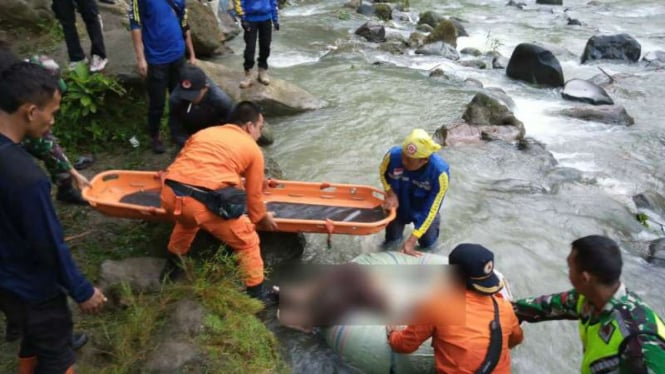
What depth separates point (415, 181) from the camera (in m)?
4.66

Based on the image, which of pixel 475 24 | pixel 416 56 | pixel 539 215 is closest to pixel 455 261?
pixel 539 215

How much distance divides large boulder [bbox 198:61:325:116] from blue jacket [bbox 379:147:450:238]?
4042 millimetres

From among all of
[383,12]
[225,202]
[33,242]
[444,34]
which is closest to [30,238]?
[33,242]

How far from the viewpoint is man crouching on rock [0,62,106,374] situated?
2.19 metres

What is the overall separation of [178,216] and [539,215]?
193 inches

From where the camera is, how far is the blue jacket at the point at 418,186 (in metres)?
4.50

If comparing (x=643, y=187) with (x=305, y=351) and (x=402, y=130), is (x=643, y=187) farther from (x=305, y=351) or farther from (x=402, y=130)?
(x=305, y=351)

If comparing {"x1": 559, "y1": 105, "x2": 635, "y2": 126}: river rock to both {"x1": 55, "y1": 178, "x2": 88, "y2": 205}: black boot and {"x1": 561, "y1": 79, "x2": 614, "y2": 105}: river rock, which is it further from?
{"x1": 55, "y1": 178, "x2": 88, "y2": 205}: black boot

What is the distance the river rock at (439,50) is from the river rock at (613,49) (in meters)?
3.70

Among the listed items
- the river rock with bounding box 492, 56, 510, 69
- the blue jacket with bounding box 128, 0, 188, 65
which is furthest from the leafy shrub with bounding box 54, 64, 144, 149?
the river rock with bounding box 492, 56, 510, 69

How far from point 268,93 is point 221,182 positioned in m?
5.23

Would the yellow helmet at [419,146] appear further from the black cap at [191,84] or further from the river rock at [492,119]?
the river rock at [492,119]

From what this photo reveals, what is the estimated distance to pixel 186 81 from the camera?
4777 mm

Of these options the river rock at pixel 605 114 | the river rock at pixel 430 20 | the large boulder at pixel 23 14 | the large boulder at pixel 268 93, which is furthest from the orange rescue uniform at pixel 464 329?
the river rock at pixel 430 20
